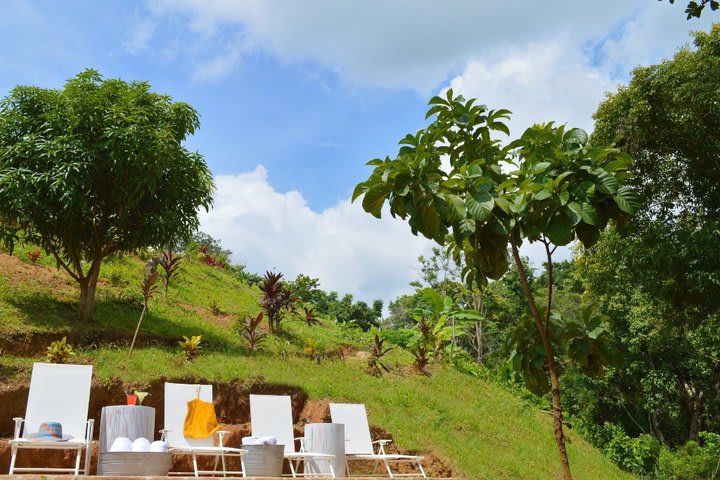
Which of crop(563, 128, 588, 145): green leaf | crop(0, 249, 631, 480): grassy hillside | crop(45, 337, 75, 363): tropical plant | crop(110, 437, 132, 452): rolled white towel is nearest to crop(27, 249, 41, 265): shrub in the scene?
crop(0, 249, 631, 480): grassy hillside

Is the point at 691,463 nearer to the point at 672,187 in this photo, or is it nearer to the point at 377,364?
the point at 672,187

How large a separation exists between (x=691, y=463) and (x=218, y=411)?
12.7m

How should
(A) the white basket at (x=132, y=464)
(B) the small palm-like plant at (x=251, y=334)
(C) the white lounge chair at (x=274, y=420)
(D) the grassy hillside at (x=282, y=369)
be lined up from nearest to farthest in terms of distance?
(A) the white basket at (x=132, y=464) → (C) the white lounge chair at (x=274, y=420) → (D) the grassy hillside at (x=282, y=369) → (B) the small palm-like plant at (x=251, y=334)

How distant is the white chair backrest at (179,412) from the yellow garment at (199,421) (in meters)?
0.05

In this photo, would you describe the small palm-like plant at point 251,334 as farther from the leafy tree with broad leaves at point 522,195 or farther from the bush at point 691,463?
the bush at point 691,463

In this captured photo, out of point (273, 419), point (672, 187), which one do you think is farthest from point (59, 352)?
point (672, 187)

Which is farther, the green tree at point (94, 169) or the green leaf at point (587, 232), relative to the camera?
the green tree at point (94, 169)

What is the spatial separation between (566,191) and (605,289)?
9.46 meters

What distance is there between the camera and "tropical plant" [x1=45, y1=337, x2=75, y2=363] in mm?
9133

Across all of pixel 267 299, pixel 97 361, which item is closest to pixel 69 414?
pixel 97 361

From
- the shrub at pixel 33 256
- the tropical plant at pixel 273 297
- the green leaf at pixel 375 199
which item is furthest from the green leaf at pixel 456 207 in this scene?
the shrub at pixel 33 256

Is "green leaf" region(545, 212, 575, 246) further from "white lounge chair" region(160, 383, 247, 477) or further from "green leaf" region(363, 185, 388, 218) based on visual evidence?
"white lounge chair" region(160, 383, 247, 477)

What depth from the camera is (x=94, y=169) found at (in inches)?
416

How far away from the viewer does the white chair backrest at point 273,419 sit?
7.71 m
